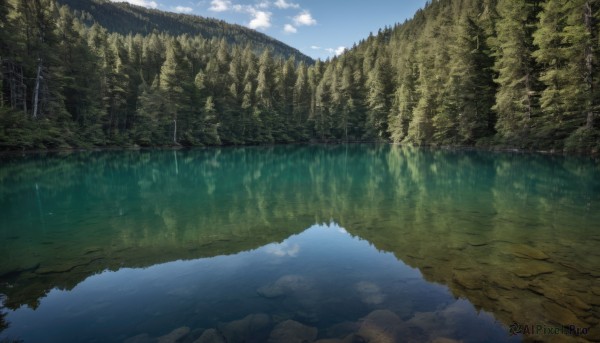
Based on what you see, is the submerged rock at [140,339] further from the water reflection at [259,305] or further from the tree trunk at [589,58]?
the tree trunk at [589,58]

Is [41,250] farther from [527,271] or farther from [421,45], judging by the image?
[421,45]

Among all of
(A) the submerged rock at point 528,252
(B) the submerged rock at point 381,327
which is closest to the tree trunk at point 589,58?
(A) the submerged rock at point 528,252

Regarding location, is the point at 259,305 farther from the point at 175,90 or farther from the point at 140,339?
the point at 175,90

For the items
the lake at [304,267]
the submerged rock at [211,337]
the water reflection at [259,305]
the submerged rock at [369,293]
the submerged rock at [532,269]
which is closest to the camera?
the submerged rock at [211,337]

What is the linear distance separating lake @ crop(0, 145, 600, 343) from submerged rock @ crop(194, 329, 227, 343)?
0.05 ft

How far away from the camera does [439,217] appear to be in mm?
11500

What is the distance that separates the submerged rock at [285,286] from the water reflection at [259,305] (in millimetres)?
19

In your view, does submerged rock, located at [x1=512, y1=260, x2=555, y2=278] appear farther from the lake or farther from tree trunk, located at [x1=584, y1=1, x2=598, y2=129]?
tree trunk, located at [x1=584, y1=1, x2=598, y2=129]

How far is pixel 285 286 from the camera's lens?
6641 mm

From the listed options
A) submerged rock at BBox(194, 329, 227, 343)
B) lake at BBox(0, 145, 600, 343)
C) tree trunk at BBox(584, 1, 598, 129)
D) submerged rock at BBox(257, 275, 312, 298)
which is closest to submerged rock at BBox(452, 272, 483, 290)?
lake at BBox(0, 145, 600, 343)

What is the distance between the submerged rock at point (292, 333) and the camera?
4769 mm

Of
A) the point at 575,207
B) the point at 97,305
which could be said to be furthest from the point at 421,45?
the point at 97,305

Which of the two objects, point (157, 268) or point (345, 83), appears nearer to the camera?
point (157, 268)

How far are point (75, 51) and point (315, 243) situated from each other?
49815 millimetres
